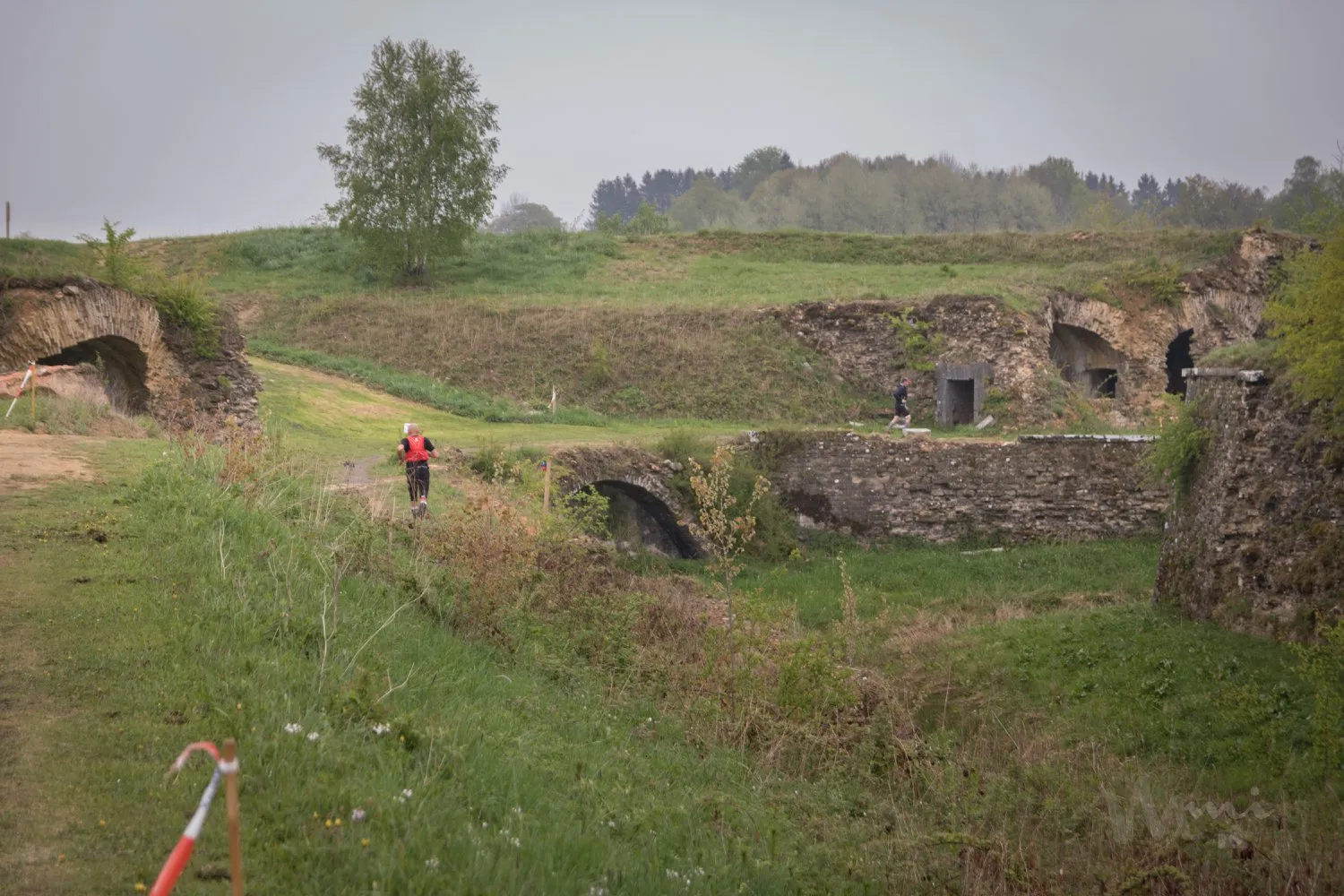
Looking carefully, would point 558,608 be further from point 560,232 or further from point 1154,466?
point 560,232

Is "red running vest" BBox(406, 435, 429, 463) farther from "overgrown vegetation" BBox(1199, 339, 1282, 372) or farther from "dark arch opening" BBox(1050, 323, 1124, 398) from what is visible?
"dark arch opening" BBox(1050, 323, 1124, 398)

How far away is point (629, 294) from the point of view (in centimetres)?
3444

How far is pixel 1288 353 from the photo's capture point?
11172 mm

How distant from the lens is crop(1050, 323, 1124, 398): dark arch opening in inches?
1171

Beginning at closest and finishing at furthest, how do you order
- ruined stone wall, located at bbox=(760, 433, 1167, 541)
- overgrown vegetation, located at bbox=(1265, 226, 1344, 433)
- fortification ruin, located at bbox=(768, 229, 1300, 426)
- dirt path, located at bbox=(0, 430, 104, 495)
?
dirt path, located at bbox=(0, 430, 104, 495) < overgrown vegetation, located at bbox=(1265, 226, 1344, 433) < ruined stone wall, located at bbox=(760, 433, 1167, 541) < fortification ruin, located at bbox=(768, 229, 1300, 426)

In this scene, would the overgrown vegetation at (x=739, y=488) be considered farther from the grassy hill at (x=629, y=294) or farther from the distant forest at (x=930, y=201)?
the distant forest at (x=930, y=201)

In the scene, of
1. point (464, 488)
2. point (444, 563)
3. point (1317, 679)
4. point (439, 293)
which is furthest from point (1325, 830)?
point (439, 293)

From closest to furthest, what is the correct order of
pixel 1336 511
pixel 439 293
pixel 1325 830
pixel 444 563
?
pixel 1325 830 → pixel 444 563 → pixel 1336 511 → pixel 439 293

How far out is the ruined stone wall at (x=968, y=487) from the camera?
20.9 meters

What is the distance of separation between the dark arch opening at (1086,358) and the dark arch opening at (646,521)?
45.8ft

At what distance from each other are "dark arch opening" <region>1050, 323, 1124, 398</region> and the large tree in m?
19.1

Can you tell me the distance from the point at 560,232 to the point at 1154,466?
3349 cm

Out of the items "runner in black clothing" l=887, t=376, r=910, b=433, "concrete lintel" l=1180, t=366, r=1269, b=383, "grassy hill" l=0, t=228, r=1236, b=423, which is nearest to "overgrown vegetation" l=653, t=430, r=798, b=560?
"runner in black clothing" l=887, t=376, r=910, b=433

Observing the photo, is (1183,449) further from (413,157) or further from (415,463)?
(413,157)
